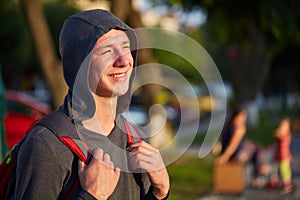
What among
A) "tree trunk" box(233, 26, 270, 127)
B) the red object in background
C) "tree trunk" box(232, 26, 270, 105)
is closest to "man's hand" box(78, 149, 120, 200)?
the red object in background

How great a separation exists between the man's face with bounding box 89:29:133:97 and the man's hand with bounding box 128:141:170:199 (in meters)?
0.23

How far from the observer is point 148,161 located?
2504 mm

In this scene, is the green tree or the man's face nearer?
the man's face

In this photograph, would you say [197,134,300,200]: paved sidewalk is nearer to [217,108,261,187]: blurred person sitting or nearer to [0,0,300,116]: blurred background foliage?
Result: [217,108,261,187]: blurred person sitting

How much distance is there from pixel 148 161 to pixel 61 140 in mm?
325

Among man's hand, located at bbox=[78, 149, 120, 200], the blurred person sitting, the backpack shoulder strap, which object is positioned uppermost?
the backpack shoulder strap

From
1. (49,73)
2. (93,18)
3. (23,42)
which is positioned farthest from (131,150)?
(23,42)

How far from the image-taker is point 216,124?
300 centimetres

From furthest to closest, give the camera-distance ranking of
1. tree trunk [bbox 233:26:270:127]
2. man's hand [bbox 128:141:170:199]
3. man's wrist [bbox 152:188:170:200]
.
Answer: tree trunk [bbox 233:26:270:127] → man's wrist [bbox 152:188:170:200] → man's hand [bbox 128:141:170:199]

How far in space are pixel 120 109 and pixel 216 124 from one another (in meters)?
0.51

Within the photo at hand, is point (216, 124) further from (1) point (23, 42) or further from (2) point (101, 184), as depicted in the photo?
(1) point (23, 42)

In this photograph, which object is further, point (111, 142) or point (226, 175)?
point (226, 175)

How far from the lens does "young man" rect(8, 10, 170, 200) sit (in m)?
2.39

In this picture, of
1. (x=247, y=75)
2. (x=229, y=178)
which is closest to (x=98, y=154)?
(x=229, y=178)
